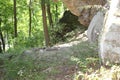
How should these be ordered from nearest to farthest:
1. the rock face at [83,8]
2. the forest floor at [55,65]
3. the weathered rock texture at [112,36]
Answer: the weathered rock texture at [112,36] → the forest floor at [55,65] → the rock face at [83,8]

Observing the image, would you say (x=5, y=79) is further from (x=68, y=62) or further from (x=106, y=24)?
(x=106, y=24)

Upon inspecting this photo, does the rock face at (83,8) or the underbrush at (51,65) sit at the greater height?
the rock face at (83,8)

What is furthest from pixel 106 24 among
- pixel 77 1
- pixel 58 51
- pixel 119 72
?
pixel 77 1

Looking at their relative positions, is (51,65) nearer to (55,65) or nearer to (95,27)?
(55,65)

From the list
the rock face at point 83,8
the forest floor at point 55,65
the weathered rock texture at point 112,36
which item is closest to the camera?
the weathered rock texture at point 112,36

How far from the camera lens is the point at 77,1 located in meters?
12.5

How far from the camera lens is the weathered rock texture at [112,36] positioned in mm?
5730

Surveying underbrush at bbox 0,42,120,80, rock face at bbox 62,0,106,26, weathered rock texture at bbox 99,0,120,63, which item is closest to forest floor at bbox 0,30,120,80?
underbrush at bbox 0,42,120,80

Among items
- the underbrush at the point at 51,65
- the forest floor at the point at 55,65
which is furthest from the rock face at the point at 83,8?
the underbrush at the point at 51,65

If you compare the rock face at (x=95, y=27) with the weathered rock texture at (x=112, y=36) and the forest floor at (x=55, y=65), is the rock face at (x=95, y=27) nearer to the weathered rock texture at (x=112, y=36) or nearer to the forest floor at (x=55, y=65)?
the forest floor at (x=55, y=65)

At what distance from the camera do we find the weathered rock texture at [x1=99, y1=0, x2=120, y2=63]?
18.8 ft

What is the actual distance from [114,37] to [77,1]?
702 centimetres

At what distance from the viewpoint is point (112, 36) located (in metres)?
5.77

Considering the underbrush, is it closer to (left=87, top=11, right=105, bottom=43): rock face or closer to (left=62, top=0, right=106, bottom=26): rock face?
(left=87, top=11, right=105, bottom=43): rock face
